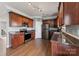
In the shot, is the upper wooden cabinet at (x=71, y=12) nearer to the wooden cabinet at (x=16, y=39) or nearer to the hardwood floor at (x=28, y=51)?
the hardwood floor at (x=28, y=51)

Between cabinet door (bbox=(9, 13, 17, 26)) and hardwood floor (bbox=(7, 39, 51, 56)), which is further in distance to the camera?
cabinet door (bbox=(9, 13, 17, 26))

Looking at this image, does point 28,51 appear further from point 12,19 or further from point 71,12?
point 71,12

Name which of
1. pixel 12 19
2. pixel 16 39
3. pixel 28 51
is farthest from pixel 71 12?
pixel 16 39

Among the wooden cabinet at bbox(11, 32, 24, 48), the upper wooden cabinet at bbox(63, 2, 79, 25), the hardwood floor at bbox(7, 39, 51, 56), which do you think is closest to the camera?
the upper wooden cabinet at bbox(63, 2, 79, 25)

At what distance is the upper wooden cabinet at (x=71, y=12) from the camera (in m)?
1.70

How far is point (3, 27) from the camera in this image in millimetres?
1960

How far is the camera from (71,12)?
177cm

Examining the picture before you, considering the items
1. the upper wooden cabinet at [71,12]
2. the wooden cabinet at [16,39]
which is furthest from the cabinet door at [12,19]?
the upper wooden cabinet at [71,12]

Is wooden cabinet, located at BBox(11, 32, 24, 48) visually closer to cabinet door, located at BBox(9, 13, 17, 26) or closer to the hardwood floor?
the hardwood floor

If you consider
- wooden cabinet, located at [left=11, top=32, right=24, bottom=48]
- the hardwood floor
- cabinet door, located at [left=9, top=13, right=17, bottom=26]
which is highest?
cabinet door, located at [left=9, top=13, right=17, bottom=26]

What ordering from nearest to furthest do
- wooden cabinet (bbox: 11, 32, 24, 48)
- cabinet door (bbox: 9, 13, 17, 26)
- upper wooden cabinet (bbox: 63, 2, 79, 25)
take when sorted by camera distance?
upper wooden cabinet (bbox: 63, 2, 79, 25)
cabinet door (bbox: 9, 13, 17, 26)
wooden cabinet (bbox: 11, 32, 24, 48)

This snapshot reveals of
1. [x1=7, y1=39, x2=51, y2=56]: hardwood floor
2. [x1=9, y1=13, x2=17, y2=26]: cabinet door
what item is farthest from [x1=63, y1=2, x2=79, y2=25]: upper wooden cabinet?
[x1=9, y1=13, x2=17, y2=26]: cabinet door

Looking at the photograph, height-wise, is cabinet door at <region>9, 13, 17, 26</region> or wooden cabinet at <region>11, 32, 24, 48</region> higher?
cabinet door at <region>9, 13, 17, 26</region>

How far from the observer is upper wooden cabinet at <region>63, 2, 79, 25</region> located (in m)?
1.70
